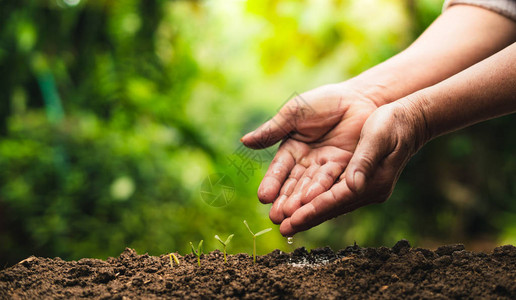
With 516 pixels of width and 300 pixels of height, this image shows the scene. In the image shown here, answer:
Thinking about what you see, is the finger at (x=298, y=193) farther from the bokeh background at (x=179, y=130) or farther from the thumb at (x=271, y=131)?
the bokeh background at (x=179, y=130)

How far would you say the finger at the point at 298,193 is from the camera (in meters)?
1.04

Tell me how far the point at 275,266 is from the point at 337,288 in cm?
22

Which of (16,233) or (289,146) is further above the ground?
(16,233)

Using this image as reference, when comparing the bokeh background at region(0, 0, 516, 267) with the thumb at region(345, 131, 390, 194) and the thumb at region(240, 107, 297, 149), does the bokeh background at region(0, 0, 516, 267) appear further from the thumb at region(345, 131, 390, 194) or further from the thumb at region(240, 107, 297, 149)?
the thumb at region(345, 131, 390, 194)

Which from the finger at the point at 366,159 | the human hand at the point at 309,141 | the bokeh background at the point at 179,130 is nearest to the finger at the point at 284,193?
the human hand at the point at 309,141

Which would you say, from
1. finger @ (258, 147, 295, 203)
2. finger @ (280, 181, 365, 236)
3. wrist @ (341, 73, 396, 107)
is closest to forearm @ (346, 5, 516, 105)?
wrist @ (341, 73, 396, 107)

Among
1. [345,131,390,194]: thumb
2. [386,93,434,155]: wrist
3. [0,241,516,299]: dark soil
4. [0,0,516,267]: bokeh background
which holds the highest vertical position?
[0,0,516,267]: bokeh background

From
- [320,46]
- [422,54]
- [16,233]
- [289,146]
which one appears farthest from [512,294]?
[320,46]

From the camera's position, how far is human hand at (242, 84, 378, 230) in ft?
3.54

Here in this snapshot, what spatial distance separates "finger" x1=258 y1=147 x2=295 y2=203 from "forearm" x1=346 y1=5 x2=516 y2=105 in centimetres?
35

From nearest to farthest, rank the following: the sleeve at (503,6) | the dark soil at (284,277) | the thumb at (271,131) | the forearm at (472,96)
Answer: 1. the dark soil at (284,277)
2. the forearm at (472,96)
3. the thumb at (271,131)
4. the sleeve at (503,6)

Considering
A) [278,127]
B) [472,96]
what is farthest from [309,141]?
[472,96]

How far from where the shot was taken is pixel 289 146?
1.22 meters

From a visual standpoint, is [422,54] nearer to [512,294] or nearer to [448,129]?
[448,129]
